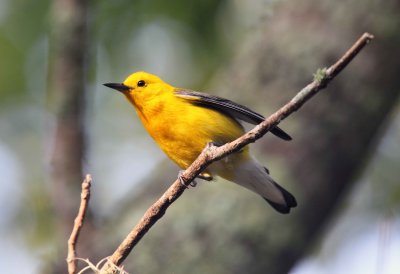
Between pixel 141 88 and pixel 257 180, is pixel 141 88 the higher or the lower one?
the higher one

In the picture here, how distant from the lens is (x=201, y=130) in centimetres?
419

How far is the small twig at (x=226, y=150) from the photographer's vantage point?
7.00ft

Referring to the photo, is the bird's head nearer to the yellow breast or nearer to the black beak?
the black beak

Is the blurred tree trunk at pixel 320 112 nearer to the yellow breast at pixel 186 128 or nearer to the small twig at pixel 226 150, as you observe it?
the yellow breast at pixel 186 128

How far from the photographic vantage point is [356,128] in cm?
539

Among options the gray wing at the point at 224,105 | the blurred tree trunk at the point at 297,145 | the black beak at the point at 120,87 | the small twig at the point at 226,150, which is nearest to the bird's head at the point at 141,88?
the black beak at the point at 120,87

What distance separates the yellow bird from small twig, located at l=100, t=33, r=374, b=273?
4.21ft

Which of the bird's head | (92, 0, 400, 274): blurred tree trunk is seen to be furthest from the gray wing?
(92, 0, 400, 274): blurred tree trunk

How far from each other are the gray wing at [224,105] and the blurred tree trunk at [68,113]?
2.73ft

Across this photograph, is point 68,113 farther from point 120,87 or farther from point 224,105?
point 224,105

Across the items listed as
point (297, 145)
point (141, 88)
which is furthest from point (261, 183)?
point (141, 88)

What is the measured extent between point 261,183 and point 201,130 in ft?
2.20

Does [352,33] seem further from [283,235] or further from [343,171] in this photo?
[283,235]

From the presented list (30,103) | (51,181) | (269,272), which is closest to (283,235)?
(269,272)
